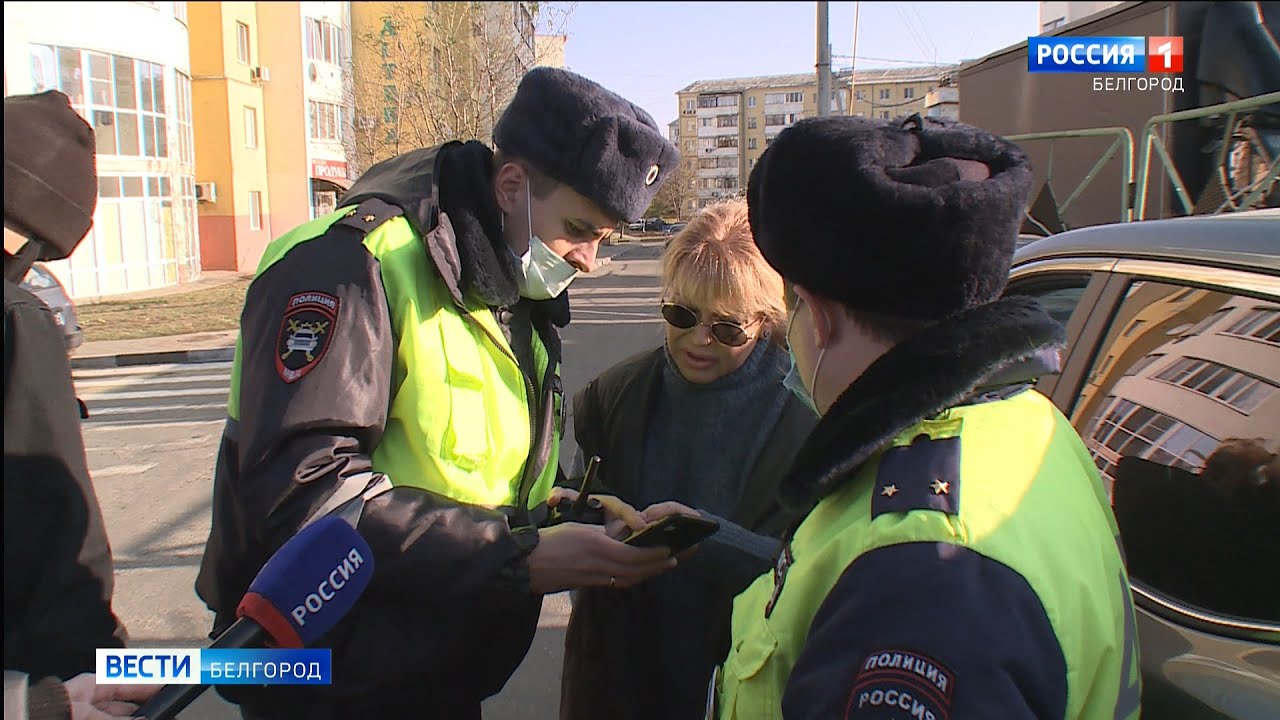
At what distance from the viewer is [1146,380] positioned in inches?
68.1

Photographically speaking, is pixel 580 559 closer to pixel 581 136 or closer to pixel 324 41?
pixel 581 136

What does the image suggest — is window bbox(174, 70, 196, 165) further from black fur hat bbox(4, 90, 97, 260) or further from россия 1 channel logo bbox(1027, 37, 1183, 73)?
black fur hat bbox(4, 90, 97, 260)

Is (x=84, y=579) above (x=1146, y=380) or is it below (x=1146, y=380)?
below

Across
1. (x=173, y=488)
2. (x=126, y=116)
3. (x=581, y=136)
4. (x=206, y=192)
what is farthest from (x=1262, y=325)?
(x=206, y=192)

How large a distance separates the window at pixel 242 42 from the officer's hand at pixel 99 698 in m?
30.8

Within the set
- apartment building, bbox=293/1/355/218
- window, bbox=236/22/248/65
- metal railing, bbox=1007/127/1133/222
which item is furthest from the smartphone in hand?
apartment building, bbox=293/1/355/218

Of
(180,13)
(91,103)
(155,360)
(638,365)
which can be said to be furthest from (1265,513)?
(180,13)

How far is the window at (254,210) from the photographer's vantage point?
29.1m

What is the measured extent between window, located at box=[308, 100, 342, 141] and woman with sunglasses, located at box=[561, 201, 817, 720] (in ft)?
107

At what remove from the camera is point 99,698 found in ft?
4.79

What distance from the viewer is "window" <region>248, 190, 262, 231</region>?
29062 mm

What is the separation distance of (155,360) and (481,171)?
12.3 metres

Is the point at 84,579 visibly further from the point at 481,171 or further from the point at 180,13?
the point at 180,13

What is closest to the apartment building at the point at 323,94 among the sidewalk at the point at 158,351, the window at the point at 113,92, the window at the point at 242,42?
the window at the point at 242,42
